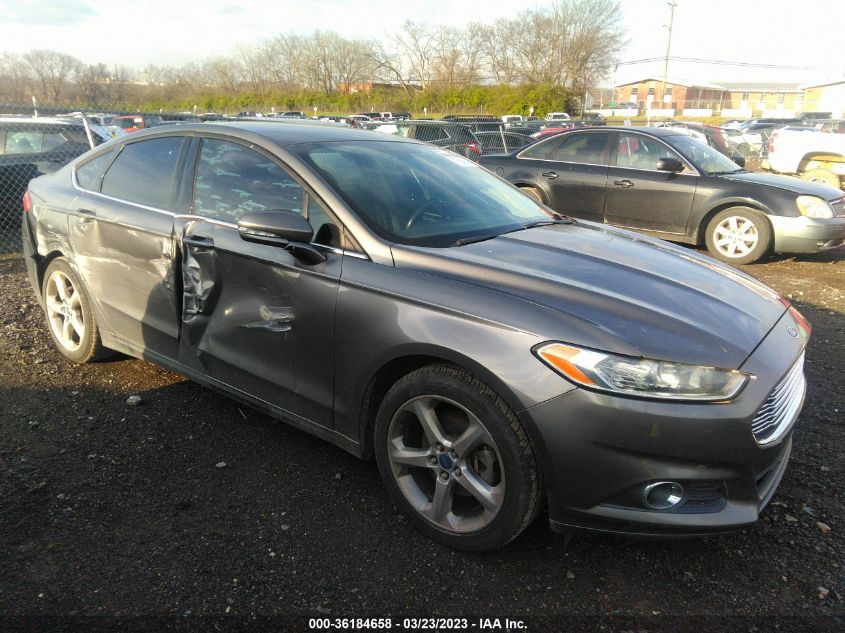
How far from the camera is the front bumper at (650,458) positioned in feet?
6.72

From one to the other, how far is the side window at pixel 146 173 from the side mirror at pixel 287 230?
3.27ft

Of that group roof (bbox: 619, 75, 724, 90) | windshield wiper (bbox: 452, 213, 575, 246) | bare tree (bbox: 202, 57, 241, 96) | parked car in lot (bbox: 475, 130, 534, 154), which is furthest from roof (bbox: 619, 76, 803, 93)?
windshield wiper (bbox: 452, 213, 575, 246)

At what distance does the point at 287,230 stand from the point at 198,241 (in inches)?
31.0

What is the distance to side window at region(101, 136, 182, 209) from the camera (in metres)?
3.49

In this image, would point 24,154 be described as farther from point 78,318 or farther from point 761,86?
point 761,86

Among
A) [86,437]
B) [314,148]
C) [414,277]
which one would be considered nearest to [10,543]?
[86,437]

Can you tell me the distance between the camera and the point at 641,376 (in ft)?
6.81

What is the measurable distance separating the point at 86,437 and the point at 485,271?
245 centimetres

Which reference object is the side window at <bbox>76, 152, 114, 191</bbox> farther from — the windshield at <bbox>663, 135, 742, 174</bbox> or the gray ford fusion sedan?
the windshield at <bbox>663, 135, 742, 174</bbox>

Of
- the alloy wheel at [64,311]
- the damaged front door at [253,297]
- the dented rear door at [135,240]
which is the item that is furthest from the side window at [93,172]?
the damaged front door at [253,297]

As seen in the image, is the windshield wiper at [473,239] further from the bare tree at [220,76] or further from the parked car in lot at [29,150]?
the bare tree at [220,76]

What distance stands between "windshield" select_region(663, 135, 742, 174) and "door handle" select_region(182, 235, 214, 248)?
683 cm

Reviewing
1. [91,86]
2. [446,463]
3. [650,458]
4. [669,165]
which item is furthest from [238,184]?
[91,86]

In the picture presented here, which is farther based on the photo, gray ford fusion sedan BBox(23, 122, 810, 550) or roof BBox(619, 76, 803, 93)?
roof BBox(619, 76, 803, 93)
